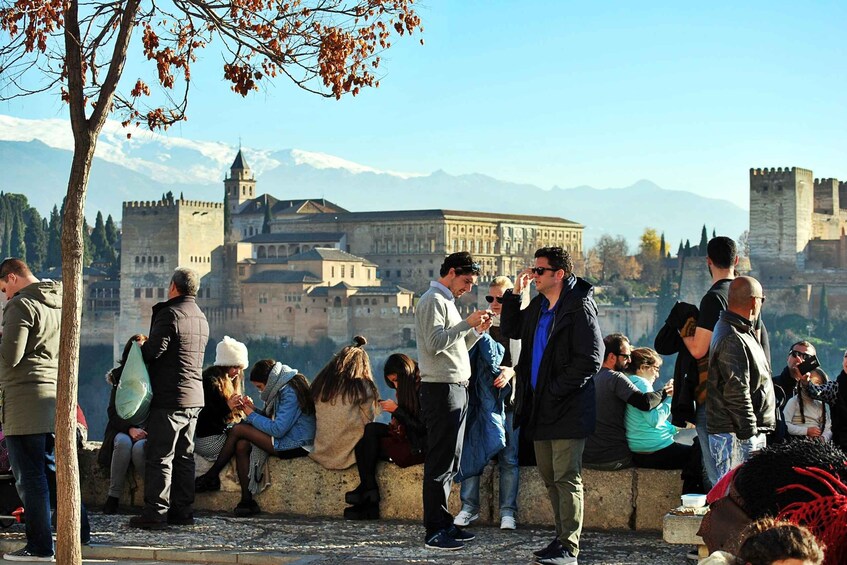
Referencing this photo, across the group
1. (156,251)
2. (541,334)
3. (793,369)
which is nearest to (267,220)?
(156,251)

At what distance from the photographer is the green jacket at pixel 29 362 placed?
17.4 ft

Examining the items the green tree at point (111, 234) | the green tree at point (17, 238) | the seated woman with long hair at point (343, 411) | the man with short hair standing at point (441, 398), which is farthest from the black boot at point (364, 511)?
the green tree at point (17, 238)

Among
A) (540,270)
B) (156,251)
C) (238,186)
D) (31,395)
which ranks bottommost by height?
(31,395)

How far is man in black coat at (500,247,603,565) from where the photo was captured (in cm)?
496

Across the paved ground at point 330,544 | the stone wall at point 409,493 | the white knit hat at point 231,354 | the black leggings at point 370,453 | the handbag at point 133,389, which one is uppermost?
the white knit hat at point 231,354

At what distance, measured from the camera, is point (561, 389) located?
496 cm

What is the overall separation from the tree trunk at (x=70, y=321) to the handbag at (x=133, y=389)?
1416 mm

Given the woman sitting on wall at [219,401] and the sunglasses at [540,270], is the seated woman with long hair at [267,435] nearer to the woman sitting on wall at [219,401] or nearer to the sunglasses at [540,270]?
Answer: the woman sitting on wall at [219,401]

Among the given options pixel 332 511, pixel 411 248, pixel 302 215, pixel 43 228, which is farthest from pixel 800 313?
pixel 332 511

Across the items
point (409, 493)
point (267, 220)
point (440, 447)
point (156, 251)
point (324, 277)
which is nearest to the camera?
point (440, 447)

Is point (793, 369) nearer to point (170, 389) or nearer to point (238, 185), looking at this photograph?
point (170, 389)

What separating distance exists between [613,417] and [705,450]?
0.74 meters

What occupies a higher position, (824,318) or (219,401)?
(824,318)

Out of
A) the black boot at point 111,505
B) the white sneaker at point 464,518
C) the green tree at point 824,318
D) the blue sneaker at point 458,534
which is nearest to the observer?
the blue sneaker at point 458,534
